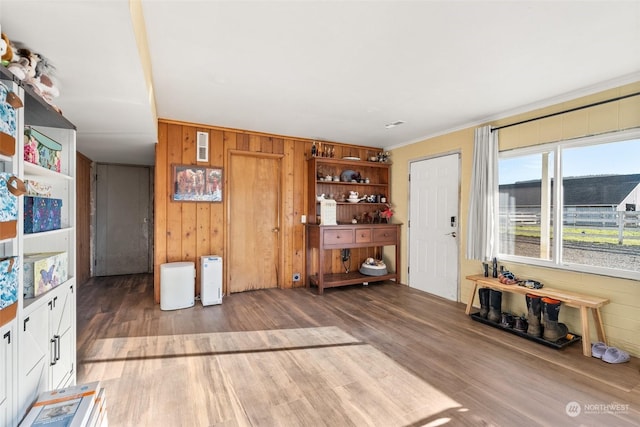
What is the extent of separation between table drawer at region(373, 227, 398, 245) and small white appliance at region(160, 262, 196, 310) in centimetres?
273

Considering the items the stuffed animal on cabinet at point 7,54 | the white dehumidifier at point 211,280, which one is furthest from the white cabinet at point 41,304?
the white dehumidifier at point 211,280

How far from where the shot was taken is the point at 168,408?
1834 millimetres

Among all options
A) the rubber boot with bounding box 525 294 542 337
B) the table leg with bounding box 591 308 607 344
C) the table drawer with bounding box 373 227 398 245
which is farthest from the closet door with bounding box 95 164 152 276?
the table leg with bounding box 591 308 607 344

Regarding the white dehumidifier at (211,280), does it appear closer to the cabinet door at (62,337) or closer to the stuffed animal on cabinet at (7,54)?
the cabinet door at (62,337)

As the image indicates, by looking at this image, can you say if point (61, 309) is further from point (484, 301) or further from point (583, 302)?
point (583, 302)

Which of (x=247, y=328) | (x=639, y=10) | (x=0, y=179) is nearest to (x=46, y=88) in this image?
(x=0, y=179)

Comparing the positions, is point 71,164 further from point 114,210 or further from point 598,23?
point 114,210

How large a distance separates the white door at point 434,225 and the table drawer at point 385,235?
257mm

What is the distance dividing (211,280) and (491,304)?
10.9 ft

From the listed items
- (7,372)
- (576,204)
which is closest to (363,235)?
(576,204)

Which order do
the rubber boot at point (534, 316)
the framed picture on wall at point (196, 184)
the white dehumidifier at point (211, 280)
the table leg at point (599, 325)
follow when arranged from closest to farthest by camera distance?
the table leg at point (599, 325)
the rubber boot at point (534, 316)
the white dehumidifier at point (211, 280)
the framed picture on wall at point (196, 184)

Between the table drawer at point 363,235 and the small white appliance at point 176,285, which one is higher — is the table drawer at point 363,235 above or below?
above

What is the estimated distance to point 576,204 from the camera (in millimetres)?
2936

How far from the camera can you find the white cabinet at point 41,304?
1.21 metres
